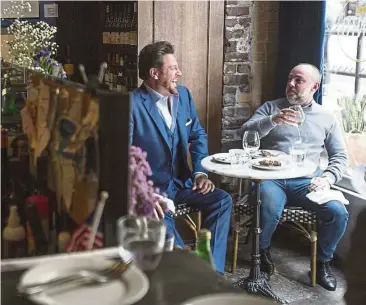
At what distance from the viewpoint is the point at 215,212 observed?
3.46 meters

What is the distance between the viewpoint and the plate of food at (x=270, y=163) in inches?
130

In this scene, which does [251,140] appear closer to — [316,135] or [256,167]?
[256,167]

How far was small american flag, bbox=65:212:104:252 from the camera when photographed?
1256 millimetres

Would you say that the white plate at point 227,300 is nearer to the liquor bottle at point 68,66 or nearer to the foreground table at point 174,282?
the foreground table at point 174,282

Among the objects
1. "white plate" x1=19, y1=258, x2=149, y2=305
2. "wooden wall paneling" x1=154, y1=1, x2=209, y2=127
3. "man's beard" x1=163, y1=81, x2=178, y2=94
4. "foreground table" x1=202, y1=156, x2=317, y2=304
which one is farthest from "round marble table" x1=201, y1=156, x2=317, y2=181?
"white plate" x1=19, y1=258, x2=149, y2=305

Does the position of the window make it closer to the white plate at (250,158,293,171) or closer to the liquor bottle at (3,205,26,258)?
the white plate at (250,158,293,171)

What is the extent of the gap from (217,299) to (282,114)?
8.70 feet

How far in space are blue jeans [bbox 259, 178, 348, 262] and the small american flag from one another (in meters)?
2.40

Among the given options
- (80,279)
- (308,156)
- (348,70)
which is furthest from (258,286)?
(80,279)

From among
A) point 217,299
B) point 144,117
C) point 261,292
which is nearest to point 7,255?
point 217,299

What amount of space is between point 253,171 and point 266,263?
32.2 inches

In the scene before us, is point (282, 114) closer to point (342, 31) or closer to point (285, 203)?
point (285, 203)

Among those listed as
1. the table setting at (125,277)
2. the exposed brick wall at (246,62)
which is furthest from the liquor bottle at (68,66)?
the table setting at (125,277)

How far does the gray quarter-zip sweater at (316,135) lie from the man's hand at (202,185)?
0.54 metres
